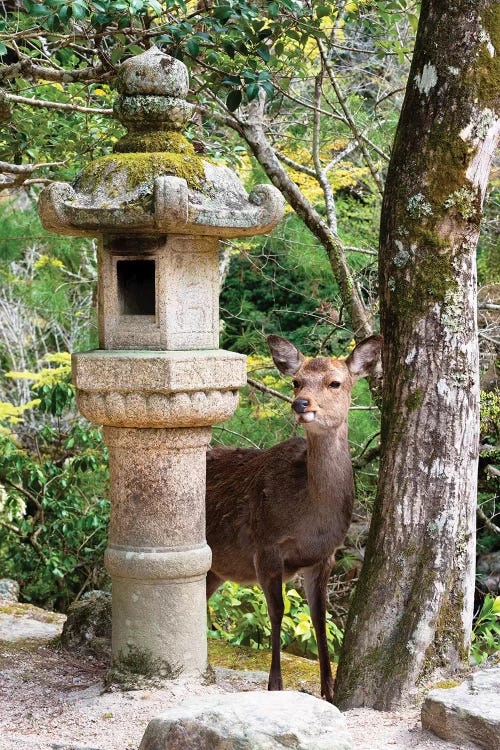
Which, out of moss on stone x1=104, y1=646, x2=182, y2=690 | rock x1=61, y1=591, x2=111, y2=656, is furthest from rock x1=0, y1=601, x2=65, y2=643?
moss on stone x1=104, y1=646, x2=182, y2=690

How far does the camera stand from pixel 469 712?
3.73m

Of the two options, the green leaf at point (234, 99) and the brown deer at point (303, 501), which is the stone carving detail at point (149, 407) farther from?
the green leaf at point (234, 99)

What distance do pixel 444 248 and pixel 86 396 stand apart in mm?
1776

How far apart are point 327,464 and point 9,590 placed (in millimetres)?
3969

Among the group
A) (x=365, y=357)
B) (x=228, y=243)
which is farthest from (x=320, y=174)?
(x=365, y=357)

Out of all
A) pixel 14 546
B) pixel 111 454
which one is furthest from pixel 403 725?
pixel 14 546

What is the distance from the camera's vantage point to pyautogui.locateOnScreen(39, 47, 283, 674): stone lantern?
455cm

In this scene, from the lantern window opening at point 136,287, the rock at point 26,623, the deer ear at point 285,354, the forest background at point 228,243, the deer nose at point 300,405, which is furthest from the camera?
the rock at point 26,623

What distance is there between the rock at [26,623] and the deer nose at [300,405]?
2.55m

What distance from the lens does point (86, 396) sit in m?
4.65

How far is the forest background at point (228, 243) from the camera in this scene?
5.72 meters

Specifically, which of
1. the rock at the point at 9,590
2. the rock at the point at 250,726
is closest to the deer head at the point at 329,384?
the rock at the point at 250,726

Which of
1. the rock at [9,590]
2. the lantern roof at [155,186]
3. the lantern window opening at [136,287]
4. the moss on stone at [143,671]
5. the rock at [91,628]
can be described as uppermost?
the lantern roof at [155,186]

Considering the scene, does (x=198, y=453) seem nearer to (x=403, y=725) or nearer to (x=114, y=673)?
(x=114, y=673)
